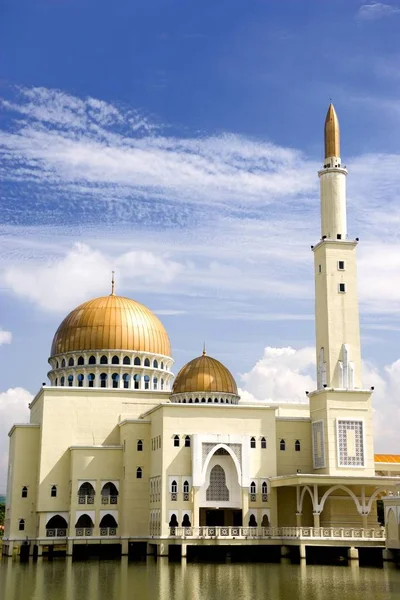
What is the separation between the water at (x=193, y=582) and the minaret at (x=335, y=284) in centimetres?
1463

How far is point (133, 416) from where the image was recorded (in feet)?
202

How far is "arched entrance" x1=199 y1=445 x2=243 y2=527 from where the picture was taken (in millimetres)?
53125

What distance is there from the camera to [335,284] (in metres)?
57.8

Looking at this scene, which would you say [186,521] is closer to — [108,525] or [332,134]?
[108,525]

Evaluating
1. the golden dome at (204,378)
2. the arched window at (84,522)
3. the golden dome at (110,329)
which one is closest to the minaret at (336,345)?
the golden dome at (204,378)

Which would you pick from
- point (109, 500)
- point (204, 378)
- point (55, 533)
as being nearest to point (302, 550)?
point (109, 500)

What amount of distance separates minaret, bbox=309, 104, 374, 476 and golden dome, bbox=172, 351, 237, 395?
723 centimetres

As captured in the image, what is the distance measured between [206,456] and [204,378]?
8.66 m

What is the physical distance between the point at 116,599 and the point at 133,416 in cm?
3152

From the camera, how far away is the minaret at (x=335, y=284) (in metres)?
56.2

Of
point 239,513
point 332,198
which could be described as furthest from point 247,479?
point 332,198

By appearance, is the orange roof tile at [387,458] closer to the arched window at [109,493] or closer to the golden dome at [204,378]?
the golden dome at [204,378]

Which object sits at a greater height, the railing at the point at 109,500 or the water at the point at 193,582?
the railing at the point at 109,500

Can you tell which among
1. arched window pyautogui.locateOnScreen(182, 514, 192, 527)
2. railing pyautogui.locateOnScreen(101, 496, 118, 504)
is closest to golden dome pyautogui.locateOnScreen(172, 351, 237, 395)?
railing pyautogui.locateOnScreen(101, 496, 118, 504)
